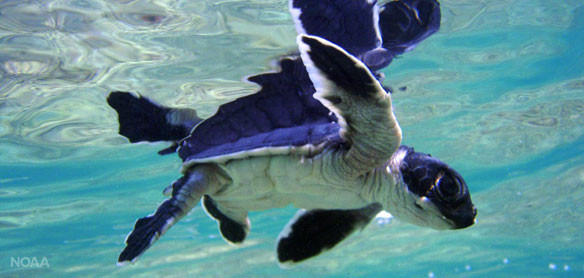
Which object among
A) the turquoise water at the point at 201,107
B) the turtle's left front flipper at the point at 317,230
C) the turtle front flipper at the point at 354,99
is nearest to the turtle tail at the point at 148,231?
the turtle's left front flipper at the point at 317,230

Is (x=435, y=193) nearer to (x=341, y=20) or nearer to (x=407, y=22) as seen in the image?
(x=341, y=20)

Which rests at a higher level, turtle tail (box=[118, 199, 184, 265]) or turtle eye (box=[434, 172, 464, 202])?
turtle eye (box=[434, 172, 464, 202])

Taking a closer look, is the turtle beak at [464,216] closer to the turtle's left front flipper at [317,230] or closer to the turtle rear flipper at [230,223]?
the turtle's left front flipper at [317,230]

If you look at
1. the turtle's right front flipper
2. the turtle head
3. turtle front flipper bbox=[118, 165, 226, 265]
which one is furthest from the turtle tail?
the turtle's right front flipper

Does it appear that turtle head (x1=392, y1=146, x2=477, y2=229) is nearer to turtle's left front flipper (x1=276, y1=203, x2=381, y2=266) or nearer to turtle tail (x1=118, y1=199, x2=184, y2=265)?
turtle's left front flipper (x1=276, y1=203, x2=381, y2=266)

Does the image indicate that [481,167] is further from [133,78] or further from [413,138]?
[133,78]

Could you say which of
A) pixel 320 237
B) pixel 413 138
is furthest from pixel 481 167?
pixel 320 237

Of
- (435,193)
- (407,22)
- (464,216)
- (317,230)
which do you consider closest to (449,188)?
(435,193)
